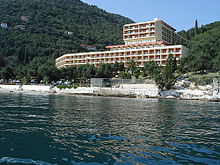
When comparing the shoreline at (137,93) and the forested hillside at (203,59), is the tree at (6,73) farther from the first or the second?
the forested hillside at (203,59)

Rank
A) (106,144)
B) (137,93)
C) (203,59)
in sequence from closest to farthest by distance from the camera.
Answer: (106,144)
(137,93)
(203,59)

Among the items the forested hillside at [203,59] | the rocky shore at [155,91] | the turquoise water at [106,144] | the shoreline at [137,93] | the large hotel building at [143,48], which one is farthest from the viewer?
the large hotel building at [143,48]

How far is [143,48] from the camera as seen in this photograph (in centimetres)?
9844

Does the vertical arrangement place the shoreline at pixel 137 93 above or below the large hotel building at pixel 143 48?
below

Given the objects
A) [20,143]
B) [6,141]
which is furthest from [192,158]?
[6,141]

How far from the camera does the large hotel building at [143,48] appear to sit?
92969mm

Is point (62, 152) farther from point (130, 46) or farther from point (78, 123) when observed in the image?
point (130, 46)

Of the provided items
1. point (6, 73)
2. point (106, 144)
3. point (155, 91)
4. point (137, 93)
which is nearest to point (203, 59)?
point (155, 91)

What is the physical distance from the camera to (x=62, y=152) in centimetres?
1191

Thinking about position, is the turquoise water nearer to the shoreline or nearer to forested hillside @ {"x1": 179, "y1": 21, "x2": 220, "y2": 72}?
the shoreline

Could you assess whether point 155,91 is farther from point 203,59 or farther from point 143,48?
point 143,48

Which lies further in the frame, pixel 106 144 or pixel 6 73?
pixel 6 73

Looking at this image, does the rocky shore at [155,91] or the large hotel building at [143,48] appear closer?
the rocky shore at [155,91]

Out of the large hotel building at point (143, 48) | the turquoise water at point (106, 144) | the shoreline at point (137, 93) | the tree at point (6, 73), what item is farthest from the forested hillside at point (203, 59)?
the tree at point (6, 73)
